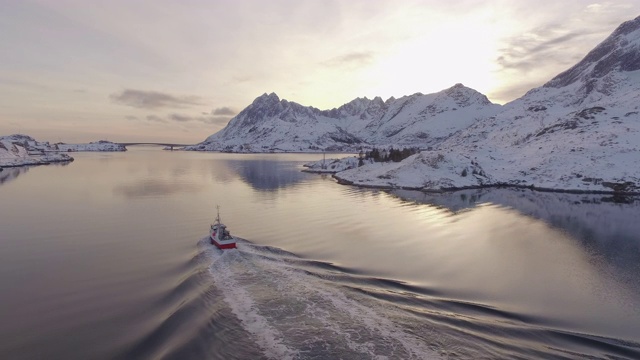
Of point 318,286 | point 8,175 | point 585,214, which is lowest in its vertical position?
point 318,286

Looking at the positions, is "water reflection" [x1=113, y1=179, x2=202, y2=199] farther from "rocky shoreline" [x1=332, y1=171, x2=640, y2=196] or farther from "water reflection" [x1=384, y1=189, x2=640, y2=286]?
"water reflection" [x1=384, y1=189, x2=640, y2=286]

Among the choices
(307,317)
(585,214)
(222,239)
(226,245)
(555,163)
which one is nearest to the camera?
(307,317)

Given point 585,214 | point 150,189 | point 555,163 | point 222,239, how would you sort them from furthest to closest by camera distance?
point 555,163, point 150,189, point 585,214, point 222,239

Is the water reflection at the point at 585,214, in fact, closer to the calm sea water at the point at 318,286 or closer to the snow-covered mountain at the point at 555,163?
the calm sea water at the point at 318,286

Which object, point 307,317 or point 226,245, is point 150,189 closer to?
point 226,245

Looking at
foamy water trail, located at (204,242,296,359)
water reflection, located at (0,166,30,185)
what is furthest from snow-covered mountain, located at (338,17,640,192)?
water reflection, located at (0,166,30,185)

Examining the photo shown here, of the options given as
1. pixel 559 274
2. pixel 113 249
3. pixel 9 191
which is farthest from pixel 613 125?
pixel 9 191

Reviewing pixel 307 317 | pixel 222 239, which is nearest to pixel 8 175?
pixel 222 239

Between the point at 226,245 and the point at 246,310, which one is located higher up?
the point at 226,245
